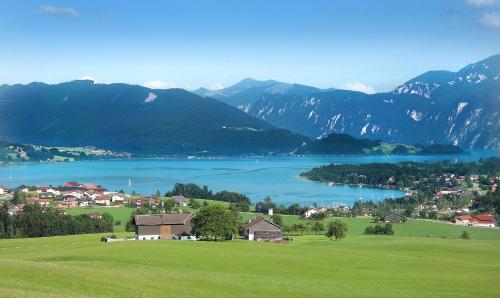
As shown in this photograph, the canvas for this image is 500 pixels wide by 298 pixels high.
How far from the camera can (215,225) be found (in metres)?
28.1

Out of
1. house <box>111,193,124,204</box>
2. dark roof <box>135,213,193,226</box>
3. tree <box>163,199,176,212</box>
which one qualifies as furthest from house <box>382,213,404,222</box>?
house <box>111,193,124,204</box>

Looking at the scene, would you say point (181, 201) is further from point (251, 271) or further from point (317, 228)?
point (251, 271)

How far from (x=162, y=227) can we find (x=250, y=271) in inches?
601

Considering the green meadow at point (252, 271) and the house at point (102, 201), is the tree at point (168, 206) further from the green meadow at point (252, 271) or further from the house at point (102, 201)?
the green meadow at point (252, 271)

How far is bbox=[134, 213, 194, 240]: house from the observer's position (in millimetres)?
32156

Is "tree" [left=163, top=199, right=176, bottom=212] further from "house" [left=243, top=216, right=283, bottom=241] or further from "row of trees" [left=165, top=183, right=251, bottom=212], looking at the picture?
"house" [left=243, top=216, right=283, bottom=241]

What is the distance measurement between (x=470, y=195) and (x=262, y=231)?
4379 cm

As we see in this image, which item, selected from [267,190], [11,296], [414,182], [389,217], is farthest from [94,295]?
[414,182]

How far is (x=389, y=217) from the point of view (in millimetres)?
46438

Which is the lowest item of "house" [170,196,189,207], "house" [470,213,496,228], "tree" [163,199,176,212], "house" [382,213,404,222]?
"house" [470,213,496,228]

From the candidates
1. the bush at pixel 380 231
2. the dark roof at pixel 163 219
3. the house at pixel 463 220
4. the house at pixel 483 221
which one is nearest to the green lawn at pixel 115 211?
the dark roof at pixel 163 219

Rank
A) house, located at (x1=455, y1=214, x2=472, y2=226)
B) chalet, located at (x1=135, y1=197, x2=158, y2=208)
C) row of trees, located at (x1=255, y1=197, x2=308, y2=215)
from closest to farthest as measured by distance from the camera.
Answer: house, located at (x1=455, y1=214, x2=472, y2=226) < row of trees, located at (x1=255, y1=197, x2=308, y2=215) < chalet, located at (x1=135, y1=197, x2=158, y2=208)

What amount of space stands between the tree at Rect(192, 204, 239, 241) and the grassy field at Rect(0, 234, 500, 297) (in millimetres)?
3410

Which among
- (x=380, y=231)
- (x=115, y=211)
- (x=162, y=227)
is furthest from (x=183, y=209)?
(x=380, y=231)
